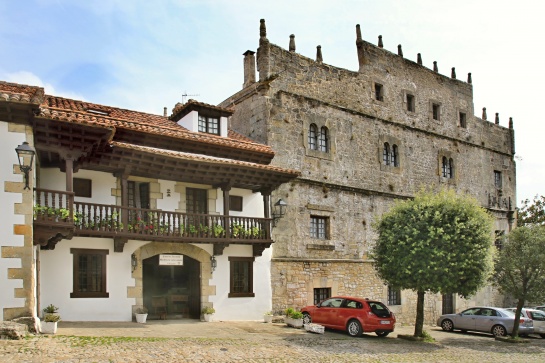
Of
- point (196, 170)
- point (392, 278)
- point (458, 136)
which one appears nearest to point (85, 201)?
point (196, 170)

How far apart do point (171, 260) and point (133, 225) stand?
2.31 m

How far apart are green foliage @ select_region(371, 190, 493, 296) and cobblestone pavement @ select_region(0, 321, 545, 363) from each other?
221cm

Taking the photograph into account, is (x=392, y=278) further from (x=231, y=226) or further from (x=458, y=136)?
(x=458, y=136)

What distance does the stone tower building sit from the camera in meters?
24.0

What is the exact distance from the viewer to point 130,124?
1983 centimetres

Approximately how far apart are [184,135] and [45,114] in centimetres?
633

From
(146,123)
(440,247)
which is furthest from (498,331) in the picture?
(146,123)

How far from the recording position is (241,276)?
859 inches

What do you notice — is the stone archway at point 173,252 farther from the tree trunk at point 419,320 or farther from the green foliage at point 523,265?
the green foliage at point 523,265

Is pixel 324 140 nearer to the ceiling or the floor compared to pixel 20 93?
nearer to the ceiling

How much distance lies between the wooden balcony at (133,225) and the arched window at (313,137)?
500cm

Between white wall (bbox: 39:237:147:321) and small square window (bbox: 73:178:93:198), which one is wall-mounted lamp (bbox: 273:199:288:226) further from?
small square window (bbox: 73:178:93:198)

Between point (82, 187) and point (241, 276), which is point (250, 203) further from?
point (82, 187)

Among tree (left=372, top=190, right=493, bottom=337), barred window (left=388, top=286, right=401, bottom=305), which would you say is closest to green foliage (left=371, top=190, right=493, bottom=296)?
tree (left=372, top=190, right=493, bottom=337)
